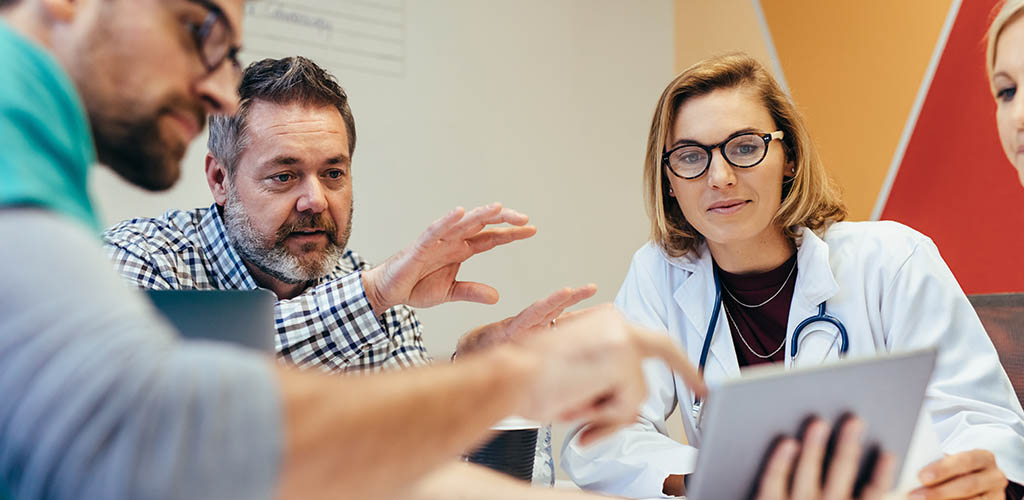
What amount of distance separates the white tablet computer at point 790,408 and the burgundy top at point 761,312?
106 centimetres

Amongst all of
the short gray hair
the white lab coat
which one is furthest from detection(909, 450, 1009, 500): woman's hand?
the short gray hair

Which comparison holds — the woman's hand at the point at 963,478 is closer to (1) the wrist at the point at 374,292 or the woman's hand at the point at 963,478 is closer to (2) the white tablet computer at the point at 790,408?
(2) the white tablet computer at the point at 790,408

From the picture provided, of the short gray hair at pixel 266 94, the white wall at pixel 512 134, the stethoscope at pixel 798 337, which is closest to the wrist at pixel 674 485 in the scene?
the stethoscope at pixel 798 337

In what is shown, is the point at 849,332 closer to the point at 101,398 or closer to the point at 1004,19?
the point at 1004,19

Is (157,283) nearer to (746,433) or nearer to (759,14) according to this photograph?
(746,433)

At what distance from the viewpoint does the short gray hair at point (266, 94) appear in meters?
2.04

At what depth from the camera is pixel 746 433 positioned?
27.2 inches

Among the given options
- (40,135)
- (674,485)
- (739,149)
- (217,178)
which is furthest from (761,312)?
(40,135)

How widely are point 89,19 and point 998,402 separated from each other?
158cm

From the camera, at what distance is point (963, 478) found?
1.16 meters

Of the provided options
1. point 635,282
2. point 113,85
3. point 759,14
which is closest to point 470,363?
point 113,85

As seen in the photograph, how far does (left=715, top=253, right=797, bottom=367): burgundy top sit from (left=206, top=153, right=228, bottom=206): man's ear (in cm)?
131

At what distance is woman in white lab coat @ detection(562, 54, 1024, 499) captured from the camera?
63.3 inches

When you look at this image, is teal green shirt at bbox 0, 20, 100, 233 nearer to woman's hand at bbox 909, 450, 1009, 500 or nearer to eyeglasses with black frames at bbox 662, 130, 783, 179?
woman's hand at bbox 909, 450, 1009, 500
